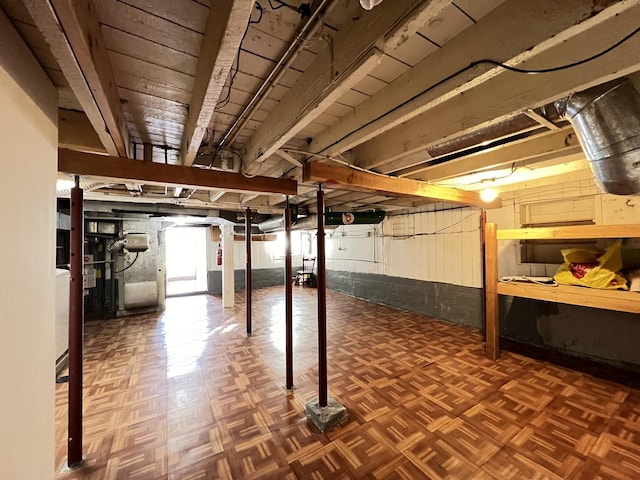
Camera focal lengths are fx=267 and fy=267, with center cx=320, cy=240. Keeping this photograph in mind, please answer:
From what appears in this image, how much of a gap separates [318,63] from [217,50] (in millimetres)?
425

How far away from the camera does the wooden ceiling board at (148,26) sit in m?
0.83

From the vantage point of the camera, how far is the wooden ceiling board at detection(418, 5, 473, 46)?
0.88m

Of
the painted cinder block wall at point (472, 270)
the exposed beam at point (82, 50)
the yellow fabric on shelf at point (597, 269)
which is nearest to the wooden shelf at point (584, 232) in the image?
the yellow fabric on shelf at point (597, 269)

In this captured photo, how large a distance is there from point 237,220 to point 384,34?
498 cm

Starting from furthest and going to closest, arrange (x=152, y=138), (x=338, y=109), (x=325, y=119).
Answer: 1. (x=152, y=138)
2. (x=325, y=119)
3. (x=338, y=109)

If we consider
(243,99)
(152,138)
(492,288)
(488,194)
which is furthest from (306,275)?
(243,99)

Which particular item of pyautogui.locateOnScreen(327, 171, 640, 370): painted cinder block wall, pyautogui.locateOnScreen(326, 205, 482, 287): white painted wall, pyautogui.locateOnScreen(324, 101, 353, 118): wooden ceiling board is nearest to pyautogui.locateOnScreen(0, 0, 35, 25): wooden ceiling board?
pyautogui.locateOnScreen(324, 101, 353, 118): wooden ceiling board

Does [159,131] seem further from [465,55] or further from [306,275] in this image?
[306,275]

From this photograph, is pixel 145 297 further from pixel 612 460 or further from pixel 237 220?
pixel 612 460

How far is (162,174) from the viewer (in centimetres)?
184

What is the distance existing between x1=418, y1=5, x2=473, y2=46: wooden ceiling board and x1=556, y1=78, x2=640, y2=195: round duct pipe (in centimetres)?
65

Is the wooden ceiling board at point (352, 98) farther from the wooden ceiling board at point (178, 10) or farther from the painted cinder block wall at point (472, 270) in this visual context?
the painted cinder block wall at point (472, 270)

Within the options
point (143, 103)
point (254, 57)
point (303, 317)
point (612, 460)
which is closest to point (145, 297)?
point (303, 317)

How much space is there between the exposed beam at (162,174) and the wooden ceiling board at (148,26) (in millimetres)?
1045
